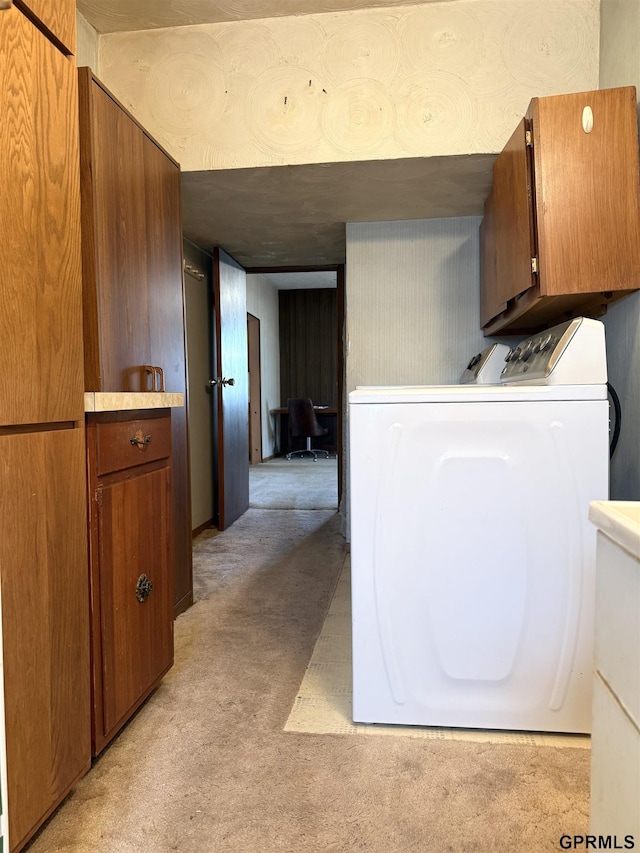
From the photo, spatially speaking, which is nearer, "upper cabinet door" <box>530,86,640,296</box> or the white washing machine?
the white washing machine

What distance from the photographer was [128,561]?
140 cm

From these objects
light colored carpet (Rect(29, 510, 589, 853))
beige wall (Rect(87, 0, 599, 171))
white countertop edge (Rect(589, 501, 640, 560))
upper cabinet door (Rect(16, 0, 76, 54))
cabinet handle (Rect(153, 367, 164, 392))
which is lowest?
light colored carpet (Rect(29, 510, 589, 853))

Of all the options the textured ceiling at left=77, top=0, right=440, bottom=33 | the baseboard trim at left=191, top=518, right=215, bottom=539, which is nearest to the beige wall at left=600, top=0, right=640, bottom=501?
the textured ceiling at left=77, top=0, right=440, bottom=33

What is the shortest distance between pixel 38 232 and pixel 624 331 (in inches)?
63.9

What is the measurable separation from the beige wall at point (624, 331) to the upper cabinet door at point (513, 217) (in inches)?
12.4

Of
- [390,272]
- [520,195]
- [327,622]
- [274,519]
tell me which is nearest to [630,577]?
[520,195]

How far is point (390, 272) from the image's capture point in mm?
2963

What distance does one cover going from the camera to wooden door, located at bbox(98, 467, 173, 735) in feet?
4.29

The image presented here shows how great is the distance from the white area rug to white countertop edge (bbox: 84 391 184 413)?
915 millimetres

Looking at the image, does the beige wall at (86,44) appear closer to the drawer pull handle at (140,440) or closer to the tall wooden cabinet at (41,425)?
the tall wooden cabinet at (41,425)

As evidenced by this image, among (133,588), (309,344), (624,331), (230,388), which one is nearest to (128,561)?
(133,588)

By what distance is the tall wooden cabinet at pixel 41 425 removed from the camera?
97 cm

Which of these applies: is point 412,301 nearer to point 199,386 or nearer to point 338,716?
point 199,386

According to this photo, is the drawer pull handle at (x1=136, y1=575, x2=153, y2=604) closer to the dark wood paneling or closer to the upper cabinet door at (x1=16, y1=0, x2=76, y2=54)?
the upper cabinet door at (x1=16, y1=0, x2=76, y2=54)
